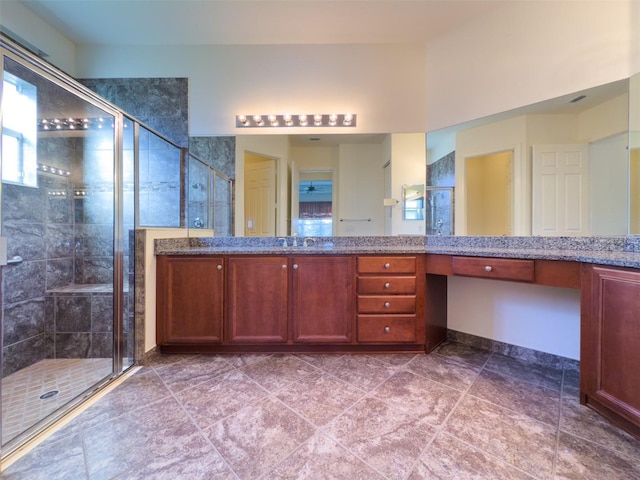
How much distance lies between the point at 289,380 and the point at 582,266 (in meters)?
1.76

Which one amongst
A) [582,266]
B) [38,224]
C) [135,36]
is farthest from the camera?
[135,36]

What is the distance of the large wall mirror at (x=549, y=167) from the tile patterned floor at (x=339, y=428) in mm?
1061

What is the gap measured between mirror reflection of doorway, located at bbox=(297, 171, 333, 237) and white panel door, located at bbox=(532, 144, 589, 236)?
1.59 metres

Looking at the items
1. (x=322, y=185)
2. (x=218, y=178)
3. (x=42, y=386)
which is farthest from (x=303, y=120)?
(x=42, y=386)

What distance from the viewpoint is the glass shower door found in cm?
170

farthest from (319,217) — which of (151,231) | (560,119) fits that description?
(560,119)

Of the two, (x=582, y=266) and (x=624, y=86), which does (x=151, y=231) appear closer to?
(x=582, y=266)

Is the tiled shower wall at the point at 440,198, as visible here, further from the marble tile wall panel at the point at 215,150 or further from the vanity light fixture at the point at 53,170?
the vanity light fixture at the point at 53,170

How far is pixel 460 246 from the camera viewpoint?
2.15 m

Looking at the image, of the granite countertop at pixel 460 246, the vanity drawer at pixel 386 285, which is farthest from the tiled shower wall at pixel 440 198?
the vanity drawer at pixel 386 285

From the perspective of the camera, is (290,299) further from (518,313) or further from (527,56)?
(527,56)

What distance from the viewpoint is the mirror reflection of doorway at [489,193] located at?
1.97m

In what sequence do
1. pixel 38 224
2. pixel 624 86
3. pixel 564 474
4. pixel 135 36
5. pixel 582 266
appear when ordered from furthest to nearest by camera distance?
pixel 135 36 → pixel 38 224 → pixel 624 86 → pixel 582 266 → pixel 564 474

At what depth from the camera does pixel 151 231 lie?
6.09 feet
